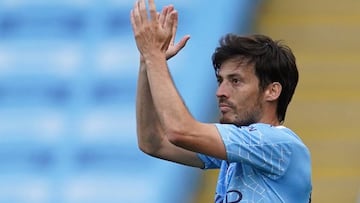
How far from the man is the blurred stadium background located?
267cm

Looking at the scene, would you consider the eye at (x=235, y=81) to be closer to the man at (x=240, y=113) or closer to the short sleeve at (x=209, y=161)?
the man at (x=240, y=113)

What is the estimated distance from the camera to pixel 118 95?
6.39 meters

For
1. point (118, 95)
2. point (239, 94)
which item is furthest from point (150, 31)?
point (118, 95)

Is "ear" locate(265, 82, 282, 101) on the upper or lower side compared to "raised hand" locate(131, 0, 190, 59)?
lower

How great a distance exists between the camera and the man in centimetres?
297

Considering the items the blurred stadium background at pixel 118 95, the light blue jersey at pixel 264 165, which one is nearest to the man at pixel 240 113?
the light blue jersey at pixel 264 165

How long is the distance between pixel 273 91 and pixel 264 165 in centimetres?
26

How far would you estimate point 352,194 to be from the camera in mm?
5961

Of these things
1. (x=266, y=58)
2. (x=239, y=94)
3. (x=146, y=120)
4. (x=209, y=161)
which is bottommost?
(x=209, y=161)

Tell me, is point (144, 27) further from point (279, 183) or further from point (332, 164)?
point (332, 164)

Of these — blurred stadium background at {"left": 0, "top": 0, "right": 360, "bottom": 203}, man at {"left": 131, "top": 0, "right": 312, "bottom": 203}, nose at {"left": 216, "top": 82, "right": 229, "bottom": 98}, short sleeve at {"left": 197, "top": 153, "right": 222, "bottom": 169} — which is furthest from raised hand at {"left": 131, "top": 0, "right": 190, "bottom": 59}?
blurred stadium background at {"left": 0, "top": 0, "right": 360, "bottom": 203}

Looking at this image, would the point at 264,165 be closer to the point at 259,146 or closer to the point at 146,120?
the point at 259,146

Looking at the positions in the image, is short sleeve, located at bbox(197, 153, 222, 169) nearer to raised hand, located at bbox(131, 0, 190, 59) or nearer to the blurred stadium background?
raised hand, located at bbox(131, 0, 190, 59)

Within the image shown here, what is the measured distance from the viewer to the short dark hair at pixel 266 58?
3.19 meters
